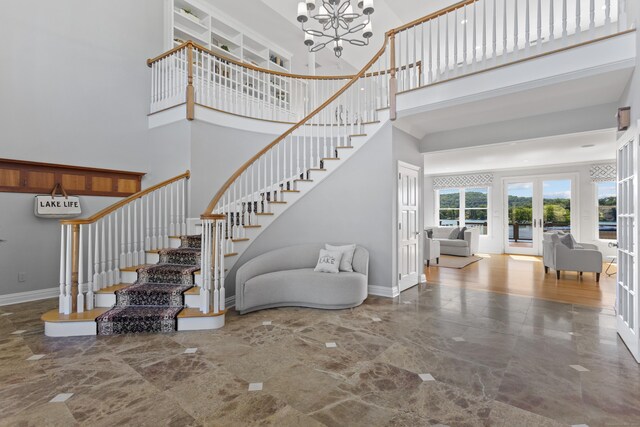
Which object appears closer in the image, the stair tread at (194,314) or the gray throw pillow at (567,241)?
the stair tread at (194,314)

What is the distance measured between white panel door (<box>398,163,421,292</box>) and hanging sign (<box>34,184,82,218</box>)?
489cm

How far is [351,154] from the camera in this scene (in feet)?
15.8

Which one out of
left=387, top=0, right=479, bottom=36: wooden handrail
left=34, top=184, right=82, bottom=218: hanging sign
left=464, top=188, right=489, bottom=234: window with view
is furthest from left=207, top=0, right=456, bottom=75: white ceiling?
left=464, top=188, right=489, bottom=234: window with view

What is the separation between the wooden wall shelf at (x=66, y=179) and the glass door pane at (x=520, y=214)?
9977mm

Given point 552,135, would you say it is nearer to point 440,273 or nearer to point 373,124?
point 373,124

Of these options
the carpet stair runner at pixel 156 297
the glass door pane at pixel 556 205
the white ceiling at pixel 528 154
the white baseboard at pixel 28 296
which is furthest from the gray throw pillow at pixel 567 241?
the white baseboard at pixel 28 296

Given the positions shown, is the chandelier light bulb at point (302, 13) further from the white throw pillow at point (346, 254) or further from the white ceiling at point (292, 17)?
the white throw pillow at point (346, 254)

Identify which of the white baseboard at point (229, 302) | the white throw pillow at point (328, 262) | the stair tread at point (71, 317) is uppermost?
the white throw pillow at point (328, 262)

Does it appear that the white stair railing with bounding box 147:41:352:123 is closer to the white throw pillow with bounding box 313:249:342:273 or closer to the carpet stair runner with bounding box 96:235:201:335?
the carpet stair runner with bounding box 96:235:201:335

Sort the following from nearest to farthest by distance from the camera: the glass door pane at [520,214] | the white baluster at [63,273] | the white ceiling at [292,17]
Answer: the white baluster at [63,273] → the white ceiling at [292,17] → the glass door pane at [520,214]

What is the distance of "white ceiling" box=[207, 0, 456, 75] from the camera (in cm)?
642

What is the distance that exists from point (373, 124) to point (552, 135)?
2489 mm

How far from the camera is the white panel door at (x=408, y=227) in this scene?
4.76m

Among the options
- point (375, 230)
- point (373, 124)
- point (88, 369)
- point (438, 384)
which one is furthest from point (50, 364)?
point (373, 124)
